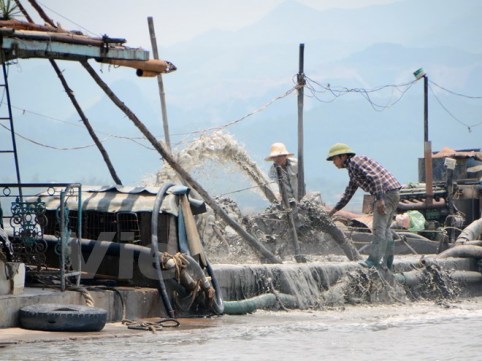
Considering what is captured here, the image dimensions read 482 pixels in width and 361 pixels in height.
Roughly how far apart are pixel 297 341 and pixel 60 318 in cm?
260

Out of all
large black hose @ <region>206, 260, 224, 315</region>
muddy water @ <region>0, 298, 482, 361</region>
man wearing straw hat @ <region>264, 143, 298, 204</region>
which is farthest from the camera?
man wearing straw hat @ <region>264, 143, 298, 204</region>

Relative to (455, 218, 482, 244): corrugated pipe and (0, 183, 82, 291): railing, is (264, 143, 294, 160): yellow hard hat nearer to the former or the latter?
(455, 218, 482, 244): corrugated pipe

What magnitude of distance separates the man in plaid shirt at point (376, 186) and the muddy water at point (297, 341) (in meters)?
1.44

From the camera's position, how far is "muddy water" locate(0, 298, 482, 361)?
11.0 meters

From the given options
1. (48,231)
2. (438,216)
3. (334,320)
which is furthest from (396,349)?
(438,216)

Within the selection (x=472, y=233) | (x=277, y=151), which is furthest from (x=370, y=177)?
(x=472, y=233)

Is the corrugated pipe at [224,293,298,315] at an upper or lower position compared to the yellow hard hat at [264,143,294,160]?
lower

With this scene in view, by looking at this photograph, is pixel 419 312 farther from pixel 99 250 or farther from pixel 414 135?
pixel 414 135

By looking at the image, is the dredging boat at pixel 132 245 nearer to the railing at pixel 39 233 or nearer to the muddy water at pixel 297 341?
the railing at pixel 39 233

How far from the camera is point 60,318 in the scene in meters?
11.7

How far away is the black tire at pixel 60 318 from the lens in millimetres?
11609

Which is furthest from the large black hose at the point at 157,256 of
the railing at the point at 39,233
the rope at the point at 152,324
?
the railing at the point at 39,233

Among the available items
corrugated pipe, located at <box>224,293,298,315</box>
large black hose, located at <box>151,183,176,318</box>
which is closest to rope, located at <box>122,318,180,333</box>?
large black hose, located at <box>151,183,176,318</box>

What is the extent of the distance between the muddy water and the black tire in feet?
1.15
